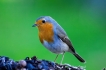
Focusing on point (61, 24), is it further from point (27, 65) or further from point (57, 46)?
point (27, 65)

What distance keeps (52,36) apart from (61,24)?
191 inches

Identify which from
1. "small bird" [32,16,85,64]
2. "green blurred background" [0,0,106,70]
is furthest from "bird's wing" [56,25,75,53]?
"green blurred background" [0,0,106,70]

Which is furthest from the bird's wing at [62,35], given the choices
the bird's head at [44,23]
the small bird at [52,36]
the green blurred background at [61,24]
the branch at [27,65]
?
the green blurred background at [61,24]

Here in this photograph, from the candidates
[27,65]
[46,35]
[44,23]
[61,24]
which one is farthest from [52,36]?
[61,24]

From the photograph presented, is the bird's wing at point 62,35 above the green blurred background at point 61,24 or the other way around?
the other way around

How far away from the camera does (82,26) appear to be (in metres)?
11.7

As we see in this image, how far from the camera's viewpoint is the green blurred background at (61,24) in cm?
944

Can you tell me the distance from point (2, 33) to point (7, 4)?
7.43 ft

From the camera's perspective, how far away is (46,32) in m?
6.36

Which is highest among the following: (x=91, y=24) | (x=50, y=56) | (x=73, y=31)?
(x=91, y=24)

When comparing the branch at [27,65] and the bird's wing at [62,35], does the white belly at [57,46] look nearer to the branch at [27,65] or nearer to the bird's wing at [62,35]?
the bird's wing at [62,35]

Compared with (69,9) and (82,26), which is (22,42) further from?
(69,9)

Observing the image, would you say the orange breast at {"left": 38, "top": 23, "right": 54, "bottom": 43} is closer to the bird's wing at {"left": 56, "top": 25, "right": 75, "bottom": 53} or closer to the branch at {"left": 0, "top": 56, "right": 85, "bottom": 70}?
the bird's wing at {"left": 56, "top": 25, "right": 75, "bottom": 53}

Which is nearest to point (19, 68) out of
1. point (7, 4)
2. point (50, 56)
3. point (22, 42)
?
point (50, 56)
